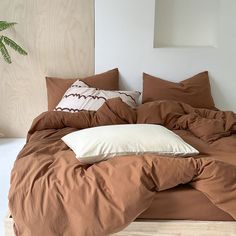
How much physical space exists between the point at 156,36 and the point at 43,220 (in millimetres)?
2313

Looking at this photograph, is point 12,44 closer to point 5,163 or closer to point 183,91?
point 5,163

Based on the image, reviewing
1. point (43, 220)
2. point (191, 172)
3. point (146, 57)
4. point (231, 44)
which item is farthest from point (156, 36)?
point (43, 220)

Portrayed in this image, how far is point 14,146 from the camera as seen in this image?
11.0 feet

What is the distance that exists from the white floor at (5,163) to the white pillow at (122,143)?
680 mm

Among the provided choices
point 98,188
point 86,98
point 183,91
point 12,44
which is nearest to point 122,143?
point 98,188

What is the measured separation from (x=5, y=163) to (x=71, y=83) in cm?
89

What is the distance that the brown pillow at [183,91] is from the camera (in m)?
3.16

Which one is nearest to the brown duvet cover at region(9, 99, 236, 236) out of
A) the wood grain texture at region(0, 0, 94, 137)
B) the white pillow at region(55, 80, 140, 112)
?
the white pillow at region(55, 80, 140, 112)

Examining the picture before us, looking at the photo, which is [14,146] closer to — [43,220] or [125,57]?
[125,57]

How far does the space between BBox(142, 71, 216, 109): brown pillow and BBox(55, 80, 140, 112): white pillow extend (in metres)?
0.16

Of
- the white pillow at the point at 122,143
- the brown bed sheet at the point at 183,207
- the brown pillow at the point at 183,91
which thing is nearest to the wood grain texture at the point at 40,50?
the brown pillow at the point at 183,91

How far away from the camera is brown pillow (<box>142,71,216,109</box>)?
3.16 metres

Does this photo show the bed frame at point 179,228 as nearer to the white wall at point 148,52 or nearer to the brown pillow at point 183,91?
the brown pillow at point 183,91

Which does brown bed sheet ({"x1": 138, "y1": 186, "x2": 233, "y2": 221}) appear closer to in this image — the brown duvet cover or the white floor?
the brown duvet cover
